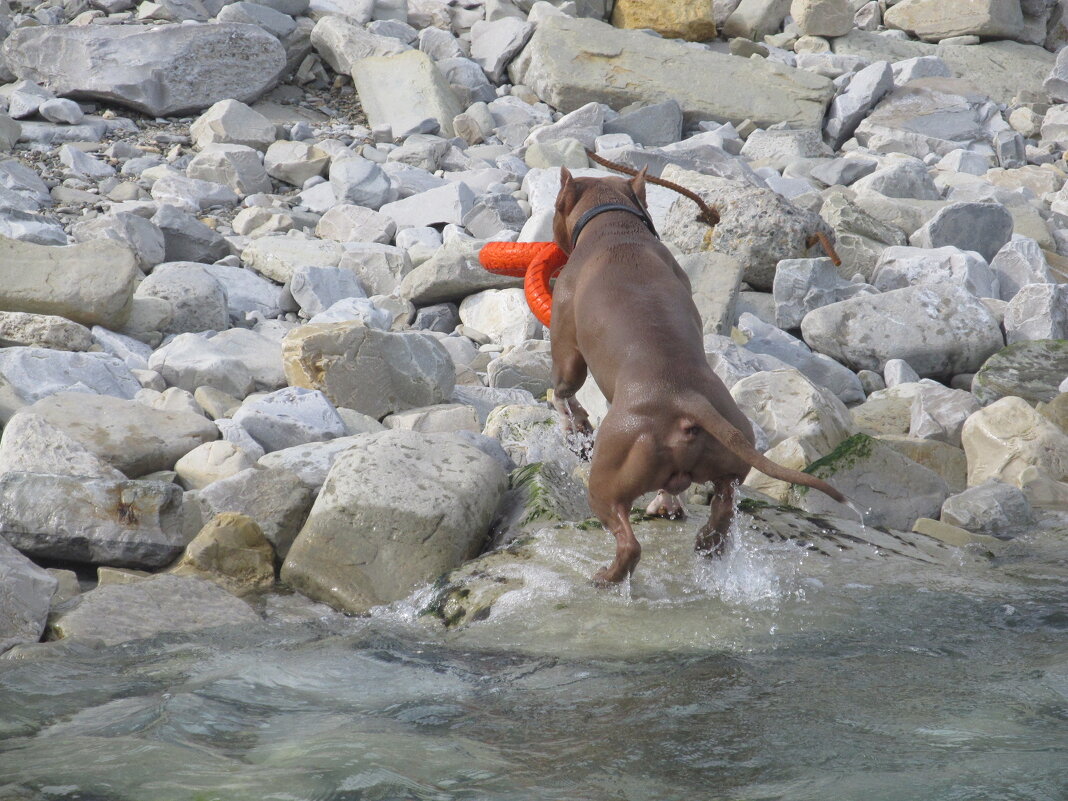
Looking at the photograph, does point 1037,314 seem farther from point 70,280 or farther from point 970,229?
point 70,280

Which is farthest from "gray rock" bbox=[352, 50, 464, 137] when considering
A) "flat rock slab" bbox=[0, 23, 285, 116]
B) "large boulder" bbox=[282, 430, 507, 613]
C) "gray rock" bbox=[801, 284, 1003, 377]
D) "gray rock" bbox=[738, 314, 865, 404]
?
"large boulder" bbox=[282, 430, 507, 613]

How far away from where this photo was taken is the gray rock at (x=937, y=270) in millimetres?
9250

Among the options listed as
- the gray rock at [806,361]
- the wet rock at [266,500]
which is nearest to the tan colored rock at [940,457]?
the gray rock at [806,361]

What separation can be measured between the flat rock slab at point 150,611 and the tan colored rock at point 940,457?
4040mm

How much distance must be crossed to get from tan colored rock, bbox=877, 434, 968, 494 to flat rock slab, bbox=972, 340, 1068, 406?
92 centimetres

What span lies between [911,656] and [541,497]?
1.91 metres

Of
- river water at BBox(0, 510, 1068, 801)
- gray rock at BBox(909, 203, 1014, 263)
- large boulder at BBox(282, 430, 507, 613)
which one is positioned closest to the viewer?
river water at BBox(0, 510, 1068, 801)

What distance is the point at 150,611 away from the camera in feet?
15.0

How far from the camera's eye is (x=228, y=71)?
13.5 m

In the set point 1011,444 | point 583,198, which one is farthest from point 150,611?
point 1011,444

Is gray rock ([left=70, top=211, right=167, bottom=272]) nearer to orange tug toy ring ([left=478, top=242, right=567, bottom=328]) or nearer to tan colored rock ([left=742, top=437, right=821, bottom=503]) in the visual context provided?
orange tug toy ring ([left=478, top=242, right=567, bottom=328])

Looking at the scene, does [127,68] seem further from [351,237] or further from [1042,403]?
[1042,403]

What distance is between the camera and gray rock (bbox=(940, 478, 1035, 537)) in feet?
19.8

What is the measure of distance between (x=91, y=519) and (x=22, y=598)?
2.49 feet
